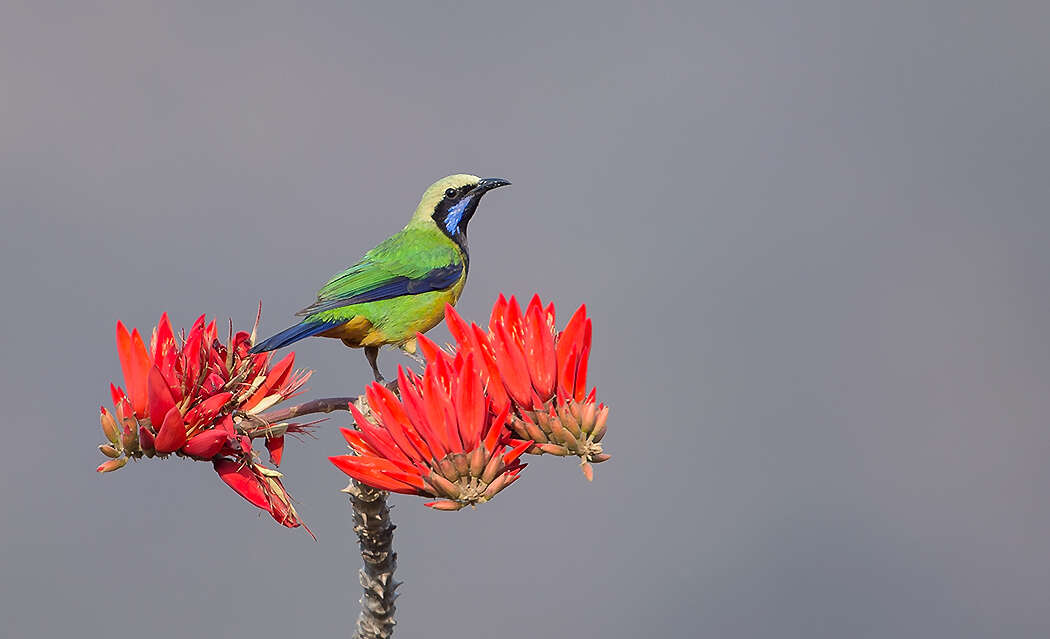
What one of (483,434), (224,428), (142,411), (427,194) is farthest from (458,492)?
(427,194)

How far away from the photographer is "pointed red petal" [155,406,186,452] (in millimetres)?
2354

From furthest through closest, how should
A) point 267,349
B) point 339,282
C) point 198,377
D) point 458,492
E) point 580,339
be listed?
point 339,282 < point 267,349 < point 198,377 < point 580,339 < point 458,492

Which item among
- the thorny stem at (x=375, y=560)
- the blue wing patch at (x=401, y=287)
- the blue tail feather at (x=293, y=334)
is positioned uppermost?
the blue wing patch at (x=401, y=287)

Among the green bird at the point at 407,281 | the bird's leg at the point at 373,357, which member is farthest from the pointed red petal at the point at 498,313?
the bird's leg at the point at 373,357

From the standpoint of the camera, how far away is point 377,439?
2.23 m

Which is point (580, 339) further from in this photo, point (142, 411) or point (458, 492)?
point (142, 411)

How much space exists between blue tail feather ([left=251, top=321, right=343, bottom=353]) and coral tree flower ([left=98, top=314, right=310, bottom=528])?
49 millimetres

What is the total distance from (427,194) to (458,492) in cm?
174

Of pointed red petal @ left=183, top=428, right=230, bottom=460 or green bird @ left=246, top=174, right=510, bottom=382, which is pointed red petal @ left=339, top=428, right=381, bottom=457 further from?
green bird @ left=246, top=174, right=510, bottom=382

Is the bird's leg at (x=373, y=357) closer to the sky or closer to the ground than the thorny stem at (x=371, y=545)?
closer to the sky

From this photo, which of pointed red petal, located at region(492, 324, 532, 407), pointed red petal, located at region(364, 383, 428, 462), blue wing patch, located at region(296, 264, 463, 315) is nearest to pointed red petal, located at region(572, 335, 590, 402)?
pointed red petal, located at region(492, 324, 532, 407)

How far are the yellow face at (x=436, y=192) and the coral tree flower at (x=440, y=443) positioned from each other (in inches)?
55.7

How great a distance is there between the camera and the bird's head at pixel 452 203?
3580 mm

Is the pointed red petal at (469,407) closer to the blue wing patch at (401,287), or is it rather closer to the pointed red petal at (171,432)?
the pointed red petal at (171,432)
